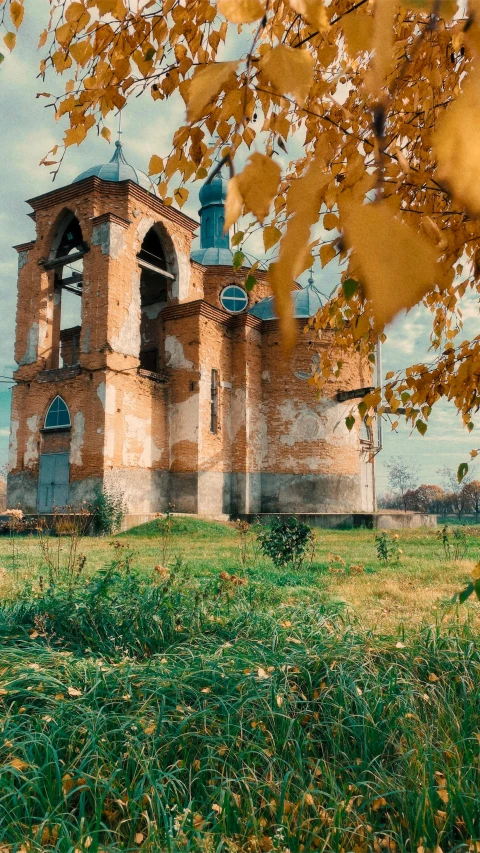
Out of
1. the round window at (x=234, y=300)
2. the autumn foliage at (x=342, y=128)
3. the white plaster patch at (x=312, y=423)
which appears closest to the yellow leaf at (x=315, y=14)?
the autumn foliage at (x=342, y=128)

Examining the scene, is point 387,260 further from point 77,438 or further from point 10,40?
point 77,438

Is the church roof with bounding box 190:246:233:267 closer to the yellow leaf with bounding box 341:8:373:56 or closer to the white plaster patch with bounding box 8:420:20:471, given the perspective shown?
the white plaster patch with bounding box 8:420:20:471

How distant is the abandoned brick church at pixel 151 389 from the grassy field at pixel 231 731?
11.8 m

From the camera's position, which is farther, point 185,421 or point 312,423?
point 312,423

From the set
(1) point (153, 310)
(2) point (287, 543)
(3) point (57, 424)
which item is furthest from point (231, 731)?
(1) point (153, 310)

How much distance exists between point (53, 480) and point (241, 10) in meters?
16.3

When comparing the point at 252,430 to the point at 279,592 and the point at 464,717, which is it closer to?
the point at 279,592

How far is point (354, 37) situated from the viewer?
71 centimetres

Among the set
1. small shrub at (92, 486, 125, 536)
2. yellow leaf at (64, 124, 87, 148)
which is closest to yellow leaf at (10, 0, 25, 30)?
yellow leaf at (64, 124, 87, 148)

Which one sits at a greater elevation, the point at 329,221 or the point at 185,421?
the point at 185,421

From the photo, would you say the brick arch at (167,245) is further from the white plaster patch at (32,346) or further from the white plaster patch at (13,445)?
the white plaster patch at (13,445)

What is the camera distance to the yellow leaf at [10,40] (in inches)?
91.4

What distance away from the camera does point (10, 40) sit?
2.34m

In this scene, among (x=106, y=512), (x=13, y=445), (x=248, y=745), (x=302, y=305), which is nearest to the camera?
(x=248, y=745)
